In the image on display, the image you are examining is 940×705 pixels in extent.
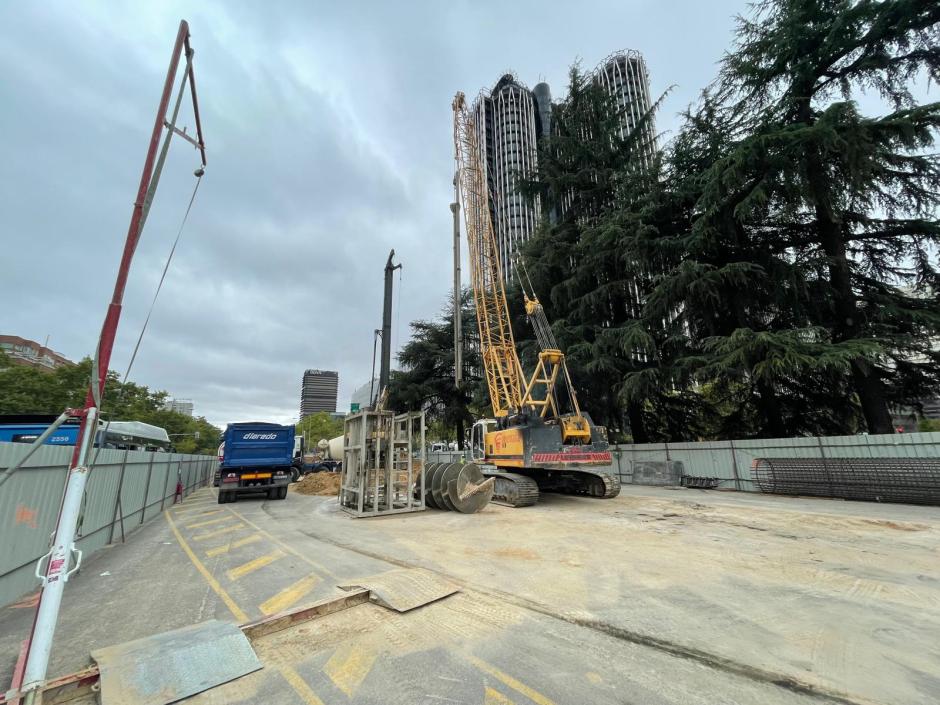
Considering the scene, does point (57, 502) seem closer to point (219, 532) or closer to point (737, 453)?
point (219, 532)

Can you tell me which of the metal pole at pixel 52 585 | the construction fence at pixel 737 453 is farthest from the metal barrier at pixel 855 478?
the metal pole at pixel 52 585

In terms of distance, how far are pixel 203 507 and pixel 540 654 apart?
15029mm

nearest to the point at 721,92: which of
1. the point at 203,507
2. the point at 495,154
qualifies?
the point at 203,507

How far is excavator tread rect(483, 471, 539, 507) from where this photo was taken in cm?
1256

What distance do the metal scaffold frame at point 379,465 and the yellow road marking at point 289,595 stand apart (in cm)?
583

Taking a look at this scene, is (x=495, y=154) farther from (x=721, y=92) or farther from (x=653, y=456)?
(x=653, y=456)

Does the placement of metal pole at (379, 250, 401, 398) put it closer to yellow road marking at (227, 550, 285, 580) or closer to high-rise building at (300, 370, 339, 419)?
yellow road marking at (227, 550, 285, 580)

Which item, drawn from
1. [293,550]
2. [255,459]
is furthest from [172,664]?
[255,459]

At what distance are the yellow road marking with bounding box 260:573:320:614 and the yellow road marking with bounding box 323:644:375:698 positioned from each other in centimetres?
144

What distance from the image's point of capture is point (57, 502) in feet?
20.1

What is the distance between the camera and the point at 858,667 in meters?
3.15

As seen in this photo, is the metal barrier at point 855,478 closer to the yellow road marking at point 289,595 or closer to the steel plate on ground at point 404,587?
the steel plate on ground at point 404,587

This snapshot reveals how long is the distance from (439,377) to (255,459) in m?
22.8

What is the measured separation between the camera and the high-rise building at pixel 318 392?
126m
